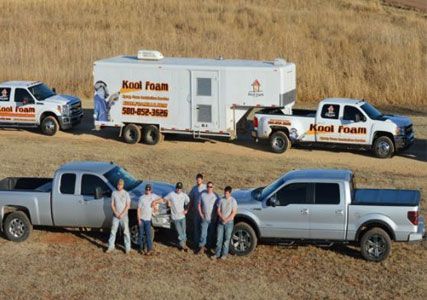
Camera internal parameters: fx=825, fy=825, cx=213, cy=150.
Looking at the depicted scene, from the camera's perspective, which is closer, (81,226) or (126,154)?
(81,226)

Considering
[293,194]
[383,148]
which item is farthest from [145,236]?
[383,148]

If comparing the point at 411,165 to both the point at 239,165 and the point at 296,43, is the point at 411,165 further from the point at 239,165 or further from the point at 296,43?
the point at 296,43

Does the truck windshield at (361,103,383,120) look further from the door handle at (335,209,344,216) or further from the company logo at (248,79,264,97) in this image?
the door handle at (335,209,344,216)

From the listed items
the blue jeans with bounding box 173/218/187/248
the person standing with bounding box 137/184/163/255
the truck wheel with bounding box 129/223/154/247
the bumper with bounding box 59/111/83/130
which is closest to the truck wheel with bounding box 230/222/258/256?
the blue jeans with bounding box 173/218/187/248

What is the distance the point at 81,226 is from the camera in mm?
17078

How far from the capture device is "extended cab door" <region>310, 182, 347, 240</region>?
15.6 meters

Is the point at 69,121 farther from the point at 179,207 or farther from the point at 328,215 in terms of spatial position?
the point at 328,215

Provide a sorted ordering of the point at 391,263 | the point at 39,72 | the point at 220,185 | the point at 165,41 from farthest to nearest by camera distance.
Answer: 1. the point at 165,41
2. the point at 39,72
3. the point at 220,185
4. the point at 391,263

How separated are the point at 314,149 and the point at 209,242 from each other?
32.8 feet

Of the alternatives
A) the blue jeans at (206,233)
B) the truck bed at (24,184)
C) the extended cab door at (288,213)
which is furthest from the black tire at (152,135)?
the extended cab door at (288,213)

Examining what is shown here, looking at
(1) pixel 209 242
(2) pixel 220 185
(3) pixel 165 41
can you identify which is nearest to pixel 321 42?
(3) pixel 165 41

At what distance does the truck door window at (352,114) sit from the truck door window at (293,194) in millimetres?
9364

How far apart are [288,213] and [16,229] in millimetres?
5802

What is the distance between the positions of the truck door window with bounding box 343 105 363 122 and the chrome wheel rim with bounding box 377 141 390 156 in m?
0.97
